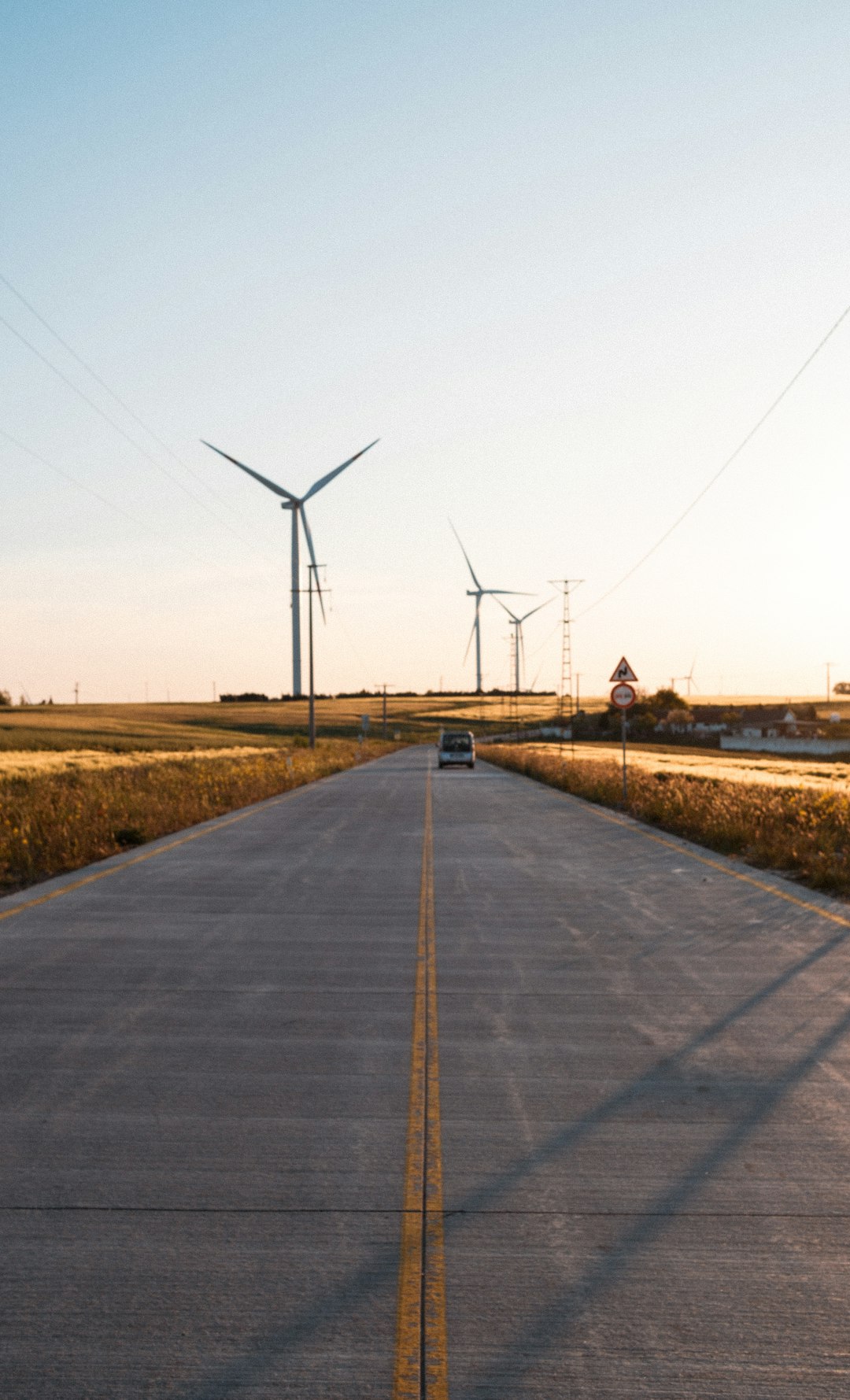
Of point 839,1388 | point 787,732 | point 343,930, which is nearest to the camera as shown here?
point 839,1388

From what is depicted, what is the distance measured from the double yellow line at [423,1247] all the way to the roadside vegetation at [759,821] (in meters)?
9.35

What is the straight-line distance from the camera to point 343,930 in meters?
12.8

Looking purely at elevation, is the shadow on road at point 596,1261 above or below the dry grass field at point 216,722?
below

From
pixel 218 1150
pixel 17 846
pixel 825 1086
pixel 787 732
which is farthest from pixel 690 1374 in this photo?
pixel 787 732

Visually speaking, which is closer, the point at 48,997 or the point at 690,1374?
the point at 690,1374

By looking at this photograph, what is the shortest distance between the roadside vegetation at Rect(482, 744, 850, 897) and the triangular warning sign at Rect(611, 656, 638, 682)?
285 cm

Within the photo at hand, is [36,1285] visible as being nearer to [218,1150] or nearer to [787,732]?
[218,1150]

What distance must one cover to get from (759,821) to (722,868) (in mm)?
4219

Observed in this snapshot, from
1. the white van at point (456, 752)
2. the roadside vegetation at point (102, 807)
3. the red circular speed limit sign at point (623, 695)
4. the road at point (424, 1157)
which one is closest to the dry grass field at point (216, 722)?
the white van at point (456, 752)

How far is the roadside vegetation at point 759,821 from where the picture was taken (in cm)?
1772

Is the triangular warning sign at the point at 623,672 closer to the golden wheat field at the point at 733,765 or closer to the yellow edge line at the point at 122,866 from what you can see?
the yellow edge line at the point at 122,866

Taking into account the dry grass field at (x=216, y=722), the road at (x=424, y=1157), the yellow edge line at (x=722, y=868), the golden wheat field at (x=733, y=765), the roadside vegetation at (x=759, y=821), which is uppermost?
the dry grass field at (x=216, y=722)

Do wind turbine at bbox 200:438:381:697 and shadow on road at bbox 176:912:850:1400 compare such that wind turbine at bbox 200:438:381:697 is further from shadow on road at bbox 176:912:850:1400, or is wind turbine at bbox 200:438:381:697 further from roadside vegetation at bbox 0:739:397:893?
shadow on road at bbox 176:912:850:1400

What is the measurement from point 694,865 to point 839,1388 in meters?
14.8
